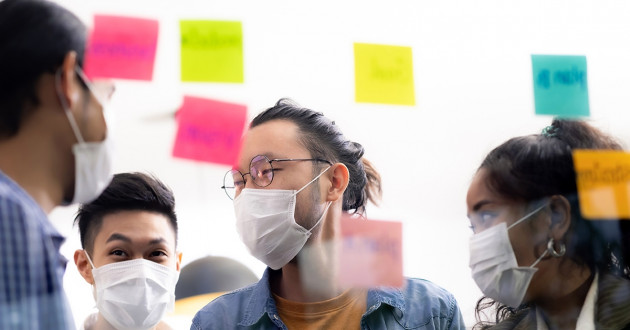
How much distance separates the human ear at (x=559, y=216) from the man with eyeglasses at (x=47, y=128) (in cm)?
81

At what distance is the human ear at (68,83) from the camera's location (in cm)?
99

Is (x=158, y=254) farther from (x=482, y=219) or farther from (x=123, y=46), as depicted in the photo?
(x=482, y=219)

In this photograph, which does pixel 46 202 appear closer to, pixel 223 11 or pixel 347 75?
pixel 223 11

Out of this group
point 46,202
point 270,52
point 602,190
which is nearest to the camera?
point 46,202

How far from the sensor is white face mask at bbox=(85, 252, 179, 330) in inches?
53.7

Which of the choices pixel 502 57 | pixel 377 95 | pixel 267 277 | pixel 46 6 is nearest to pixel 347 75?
pixel 377 95

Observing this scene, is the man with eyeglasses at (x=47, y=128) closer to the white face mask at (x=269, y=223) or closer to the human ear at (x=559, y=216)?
the white face mask at (x=269, y=223)

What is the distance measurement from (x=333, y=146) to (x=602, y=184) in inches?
22.0

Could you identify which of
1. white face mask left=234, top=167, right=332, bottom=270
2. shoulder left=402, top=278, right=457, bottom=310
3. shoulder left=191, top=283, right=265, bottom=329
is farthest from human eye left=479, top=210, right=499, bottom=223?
shoulder left=191, top=283, right=265, bottom=329

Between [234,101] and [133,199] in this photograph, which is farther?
[133,199]

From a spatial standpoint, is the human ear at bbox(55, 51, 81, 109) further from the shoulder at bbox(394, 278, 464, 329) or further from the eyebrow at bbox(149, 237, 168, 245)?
the shoulder at bbox(394, 278, 464, 329)

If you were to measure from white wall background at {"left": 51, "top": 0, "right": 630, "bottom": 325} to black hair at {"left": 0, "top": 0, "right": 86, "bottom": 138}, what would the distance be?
36 centimetres

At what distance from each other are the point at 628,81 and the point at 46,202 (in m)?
1.22

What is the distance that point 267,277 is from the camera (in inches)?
56.9
